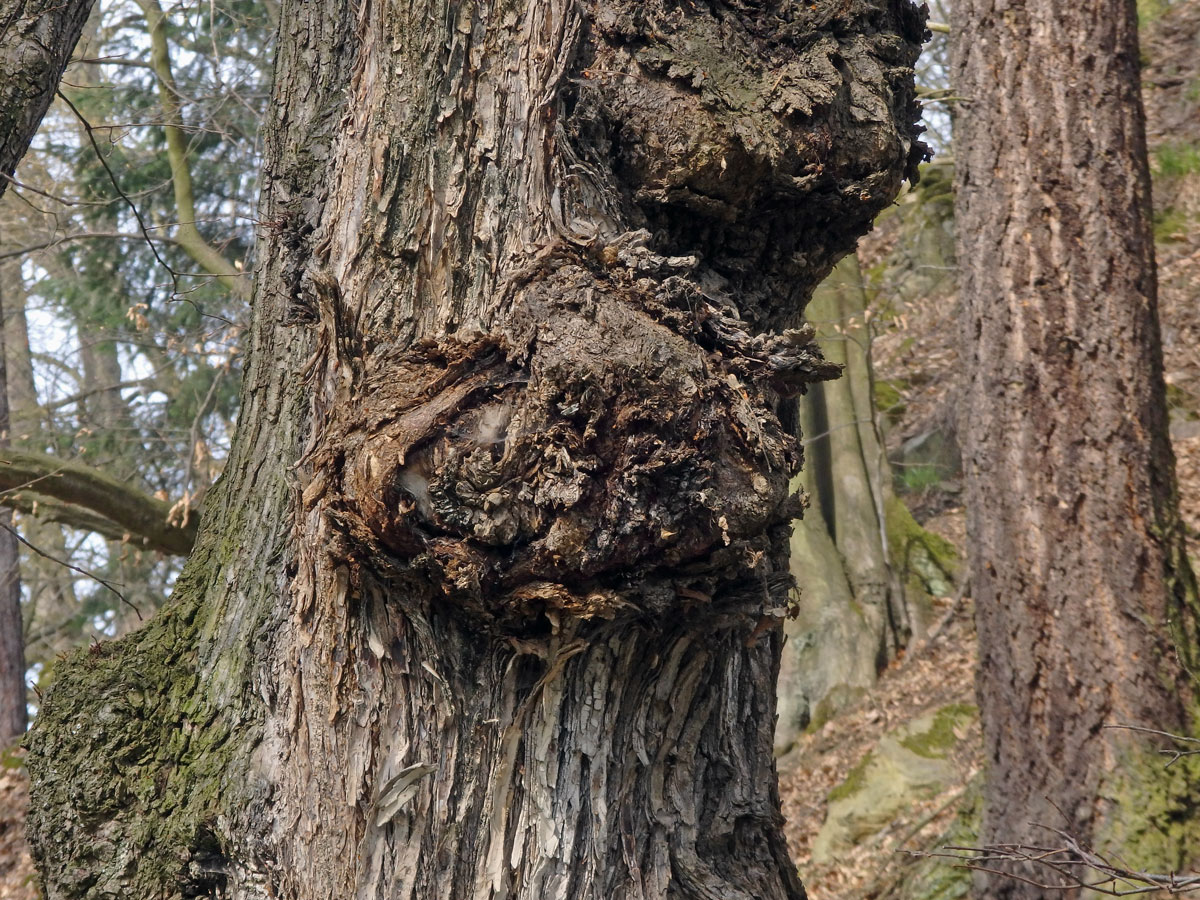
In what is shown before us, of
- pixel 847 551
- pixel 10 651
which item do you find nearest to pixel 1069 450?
pixel 847 551

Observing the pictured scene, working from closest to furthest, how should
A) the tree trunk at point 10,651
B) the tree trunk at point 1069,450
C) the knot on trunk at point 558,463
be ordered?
1. the knot on trunk at point 558,463
2. the tree trunk at point 1069,450
3. the tree trunk at point 10,651

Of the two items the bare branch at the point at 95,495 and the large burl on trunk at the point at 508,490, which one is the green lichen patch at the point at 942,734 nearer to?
the bare branch at the point at 95,495

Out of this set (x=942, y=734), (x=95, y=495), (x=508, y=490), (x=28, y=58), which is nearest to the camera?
(x=508, y=490)

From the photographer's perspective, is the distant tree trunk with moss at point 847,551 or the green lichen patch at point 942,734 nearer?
the green lichen patch at point 942,734

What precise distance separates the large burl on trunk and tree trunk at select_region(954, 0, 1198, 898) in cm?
284

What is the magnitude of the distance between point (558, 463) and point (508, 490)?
87mm

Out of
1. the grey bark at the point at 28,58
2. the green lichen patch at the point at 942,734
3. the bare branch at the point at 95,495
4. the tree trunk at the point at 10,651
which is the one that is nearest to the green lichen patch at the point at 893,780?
the green lichen patch at the point at 942,734

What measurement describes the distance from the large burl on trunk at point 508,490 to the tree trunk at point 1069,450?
2.84 metres

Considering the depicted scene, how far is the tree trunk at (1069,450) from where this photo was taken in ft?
13.7

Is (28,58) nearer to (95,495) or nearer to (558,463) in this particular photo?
(558,463)

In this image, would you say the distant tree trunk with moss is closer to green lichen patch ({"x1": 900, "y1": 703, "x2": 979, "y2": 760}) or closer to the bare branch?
green lichen patch ({"x1": 900, "y1": 703, "x2": 979, "y2": 760})

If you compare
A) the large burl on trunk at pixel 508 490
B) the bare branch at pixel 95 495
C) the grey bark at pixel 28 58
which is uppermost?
the grey bark at pixel 28 58

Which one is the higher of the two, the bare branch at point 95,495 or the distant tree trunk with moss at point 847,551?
the distant tree trunk with moss at point 847,551

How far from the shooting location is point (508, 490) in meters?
1.49
